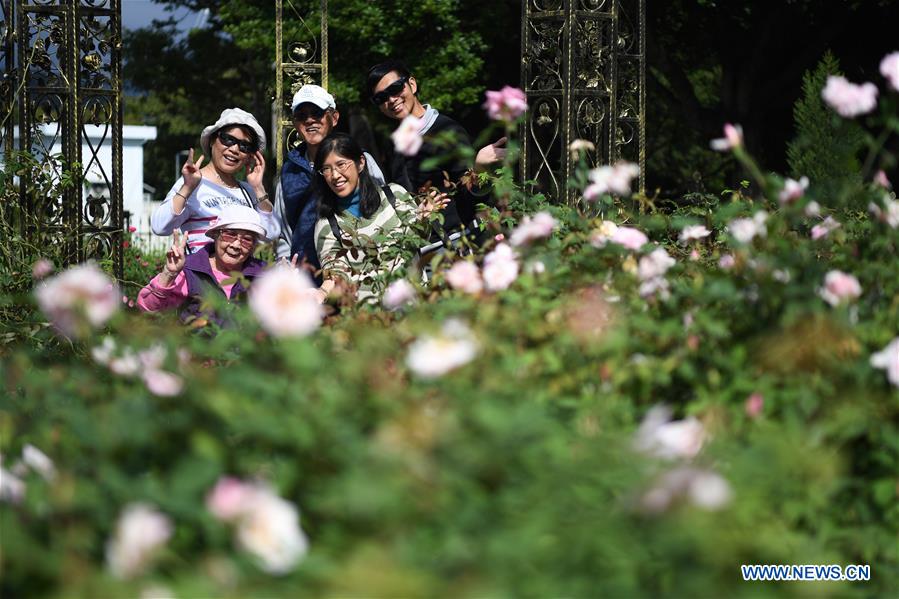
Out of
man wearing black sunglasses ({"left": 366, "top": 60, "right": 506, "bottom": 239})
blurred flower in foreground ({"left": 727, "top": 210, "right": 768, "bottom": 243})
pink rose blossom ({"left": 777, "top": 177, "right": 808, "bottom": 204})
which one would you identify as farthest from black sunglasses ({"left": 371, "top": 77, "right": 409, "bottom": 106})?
pink rose blossom ({"left": 777, "top": 177, "right": 808, "bottom": 204})

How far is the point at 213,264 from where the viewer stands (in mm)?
5238

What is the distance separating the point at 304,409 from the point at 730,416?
0.89 meters

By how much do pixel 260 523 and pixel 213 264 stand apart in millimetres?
3560

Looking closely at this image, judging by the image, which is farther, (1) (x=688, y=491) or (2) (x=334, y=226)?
(2) (x=334, y=226)

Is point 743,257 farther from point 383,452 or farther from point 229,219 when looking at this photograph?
point 229,219

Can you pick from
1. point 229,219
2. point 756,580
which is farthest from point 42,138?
point 756,580

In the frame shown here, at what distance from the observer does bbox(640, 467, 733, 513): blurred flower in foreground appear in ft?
5.74

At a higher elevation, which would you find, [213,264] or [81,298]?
[213,264]

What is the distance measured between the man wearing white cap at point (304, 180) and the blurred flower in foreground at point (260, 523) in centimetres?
354

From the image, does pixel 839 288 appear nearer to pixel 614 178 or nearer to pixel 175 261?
pixel 614 178

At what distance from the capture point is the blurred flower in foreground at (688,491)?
175cm

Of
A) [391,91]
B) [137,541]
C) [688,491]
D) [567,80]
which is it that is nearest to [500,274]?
[688,491]

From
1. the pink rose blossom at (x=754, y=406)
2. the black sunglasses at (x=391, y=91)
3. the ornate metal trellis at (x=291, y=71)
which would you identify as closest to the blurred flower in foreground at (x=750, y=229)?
the pink rose blossom at (x=754, y=406)

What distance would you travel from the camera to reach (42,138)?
24.7 feet
